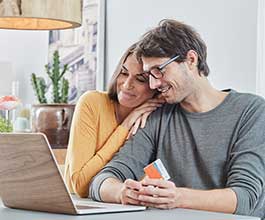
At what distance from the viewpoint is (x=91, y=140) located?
2.29 meters

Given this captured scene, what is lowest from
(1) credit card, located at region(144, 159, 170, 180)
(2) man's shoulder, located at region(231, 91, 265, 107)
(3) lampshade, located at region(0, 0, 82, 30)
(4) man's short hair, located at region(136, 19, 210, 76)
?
(1) credit card, located at region(144, 159, 170, 180)

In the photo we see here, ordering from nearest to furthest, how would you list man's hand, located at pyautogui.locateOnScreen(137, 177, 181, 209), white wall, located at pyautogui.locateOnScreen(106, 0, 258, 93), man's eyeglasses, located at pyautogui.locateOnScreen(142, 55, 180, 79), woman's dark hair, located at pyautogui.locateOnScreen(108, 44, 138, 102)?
1. man's hand, located at pyautogui.locateOnScreen(137, 177, 181, 209)
2. man's eyeglasses, located at pyautogui.locateOnScreen(142, 55, 180, 79)
3. woman's dark hair, located at pyautogui.locateOnScreen(108, 44, 138, 102)
4. white wall, located at pyautogui.locateOnScreen(106, 0, 258, 93)

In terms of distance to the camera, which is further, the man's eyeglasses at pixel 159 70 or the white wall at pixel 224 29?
the white wall at pixel 224 29

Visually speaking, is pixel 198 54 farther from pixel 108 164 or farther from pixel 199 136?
pixel 108 164

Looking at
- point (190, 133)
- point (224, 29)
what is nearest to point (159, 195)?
point (190, 133)

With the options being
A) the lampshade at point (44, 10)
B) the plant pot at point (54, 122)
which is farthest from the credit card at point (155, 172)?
the plant pot at point (54, 122)

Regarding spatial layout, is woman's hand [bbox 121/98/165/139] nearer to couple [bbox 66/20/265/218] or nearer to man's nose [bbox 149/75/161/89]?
couple [bbox 66/20/265/218]

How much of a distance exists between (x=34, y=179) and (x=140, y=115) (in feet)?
2.49

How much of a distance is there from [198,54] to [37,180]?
852 mm

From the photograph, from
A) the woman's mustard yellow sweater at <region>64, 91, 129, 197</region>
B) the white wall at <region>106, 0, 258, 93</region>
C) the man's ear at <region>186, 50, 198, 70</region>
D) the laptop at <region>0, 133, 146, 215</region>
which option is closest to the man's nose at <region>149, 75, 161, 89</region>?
the man's ear at <region>186, 50, 198, 70</region>

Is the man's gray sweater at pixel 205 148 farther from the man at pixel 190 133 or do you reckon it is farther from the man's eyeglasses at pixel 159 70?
the man's eyeglasses at pixel 159 70

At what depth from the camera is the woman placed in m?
2.24

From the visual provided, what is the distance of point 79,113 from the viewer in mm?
2330

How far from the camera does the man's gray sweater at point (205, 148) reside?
2020 mm
